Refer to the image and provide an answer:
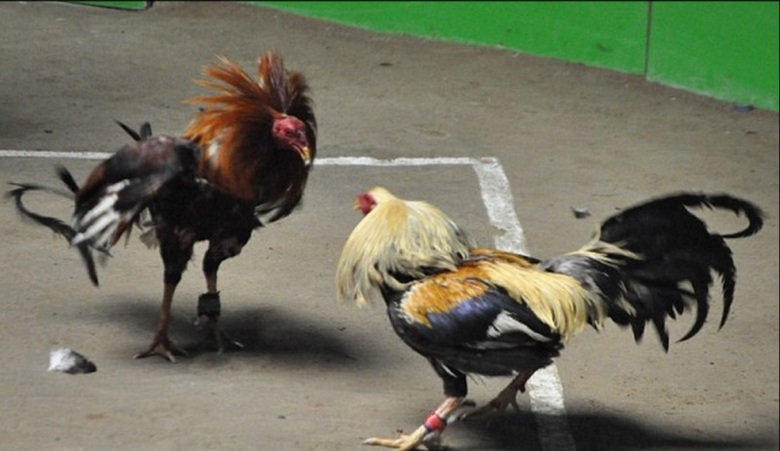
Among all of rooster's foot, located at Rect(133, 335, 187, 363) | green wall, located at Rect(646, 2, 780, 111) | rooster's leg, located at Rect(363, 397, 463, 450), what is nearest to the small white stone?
rooster's foot, located at Rect(133, 335, 187, 363)

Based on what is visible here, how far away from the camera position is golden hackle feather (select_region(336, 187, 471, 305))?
378 centimetres

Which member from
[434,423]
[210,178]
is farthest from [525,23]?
[434,423]

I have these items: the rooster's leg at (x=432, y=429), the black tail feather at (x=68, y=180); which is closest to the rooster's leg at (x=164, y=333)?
the black tail feather at (x=68, y=180)

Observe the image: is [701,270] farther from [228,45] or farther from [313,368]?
[228,45]

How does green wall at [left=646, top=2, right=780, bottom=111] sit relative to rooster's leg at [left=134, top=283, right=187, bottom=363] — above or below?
above

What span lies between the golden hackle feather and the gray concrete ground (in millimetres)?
400

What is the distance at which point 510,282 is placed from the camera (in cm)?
373

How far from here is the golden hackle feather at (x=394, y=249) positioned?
149 inches

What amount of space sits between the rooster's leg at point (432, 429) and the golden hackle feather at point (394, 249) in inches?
11.8

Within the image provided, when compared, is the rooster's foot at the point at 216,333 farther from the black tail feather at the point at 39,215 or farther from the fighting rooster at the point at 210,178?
the black tail feather at the point at 39,215

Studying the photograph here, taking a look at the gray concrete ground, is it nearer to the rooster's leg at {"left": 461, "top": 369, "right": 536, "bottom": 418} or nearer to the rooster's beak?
the rooster's leg at {"left": 461, "top": 369, "right": 536, "bottom": 418}

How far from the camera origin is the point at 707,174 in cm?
589

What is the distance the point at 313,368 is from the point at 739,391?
113 centimetres

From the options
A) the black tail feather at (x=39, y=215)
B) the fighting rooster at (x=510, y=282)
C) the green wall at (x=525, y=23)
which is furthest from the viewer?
the green wall at (x=525, y=23)
